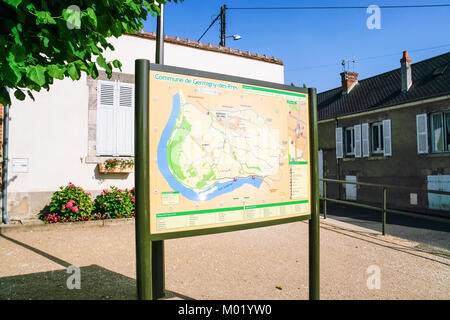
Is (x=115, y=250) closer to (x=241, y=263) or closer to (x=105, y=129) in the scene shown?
(x=241, y=263)

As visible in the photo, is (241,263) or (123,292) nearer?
(123,292)

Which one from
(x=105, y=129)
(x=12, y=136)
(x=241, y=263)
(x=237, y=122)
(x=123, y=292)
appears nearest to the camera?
(x=237, y=122)

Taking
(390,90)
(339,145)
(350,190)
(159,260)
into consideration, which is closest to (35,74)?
(159,260)

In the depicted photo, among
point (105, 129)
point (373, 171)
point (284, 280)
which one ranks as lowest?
point (284, 280)

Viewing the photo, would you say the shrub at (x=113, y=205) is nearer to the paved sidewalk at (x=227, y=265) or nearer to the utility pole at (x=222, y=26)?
the paved sidewalk at (x=227, y=265)

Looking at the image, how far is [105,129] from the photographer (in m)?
7.29

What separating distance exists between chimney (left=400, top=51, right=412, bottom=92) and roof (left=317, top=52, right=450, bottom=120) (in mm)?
218

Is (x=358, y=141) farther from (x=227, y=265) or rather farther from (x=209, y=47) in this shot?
(x=227, y=265)

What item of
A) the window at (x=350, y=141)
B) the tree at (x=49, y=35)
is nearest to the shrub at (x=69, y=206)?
the tree at (x=49, y=35)

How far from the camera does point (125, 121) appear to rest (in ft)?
Result: 24.7

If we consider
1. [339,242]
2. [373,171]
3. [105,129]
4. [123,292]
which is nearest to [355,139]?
[373,171]

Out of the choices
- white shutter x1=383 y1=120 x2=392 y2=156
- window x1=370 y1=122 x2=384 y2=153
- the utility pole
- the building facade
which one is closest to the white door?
the building facade

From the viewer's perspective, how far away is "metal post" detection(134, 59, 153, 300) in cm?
199
